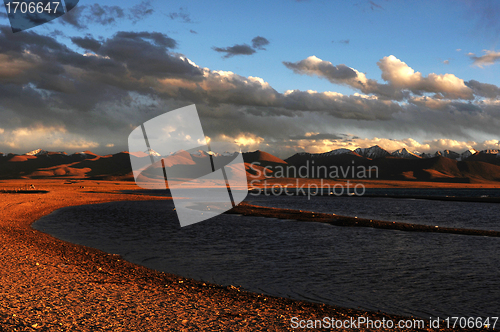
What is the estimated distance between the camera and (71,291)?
11117mm

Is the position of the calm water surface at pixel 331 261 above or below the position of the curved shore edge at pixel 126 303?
below

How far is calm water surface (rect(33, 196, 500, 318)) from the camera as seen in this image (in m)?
12.5

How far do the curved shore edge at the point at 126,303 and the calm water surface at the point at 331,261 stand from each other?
154cm

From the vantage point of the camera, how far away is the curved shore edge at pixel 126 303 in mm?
8648

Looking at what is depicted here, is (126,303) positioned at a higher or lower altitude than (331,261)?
higher

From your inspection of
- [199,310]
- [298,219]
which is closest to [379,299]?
[199,310]

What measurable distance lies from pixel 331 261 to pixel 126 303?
38.2 ft

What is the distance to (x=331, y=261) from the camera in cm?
1833

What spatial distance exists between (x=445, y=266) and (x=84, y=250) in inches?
784

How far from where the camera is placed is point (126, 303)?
1026cm

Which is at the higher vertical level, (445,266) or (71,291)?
(71,291)

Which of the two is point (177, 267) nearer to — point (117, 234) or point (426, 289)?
point (426, 289)

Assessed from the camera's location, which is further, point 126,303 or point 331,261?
point 331,261

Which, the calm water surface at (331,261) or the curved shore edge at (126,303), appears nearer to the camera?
the curved shore edge at (126,303)
